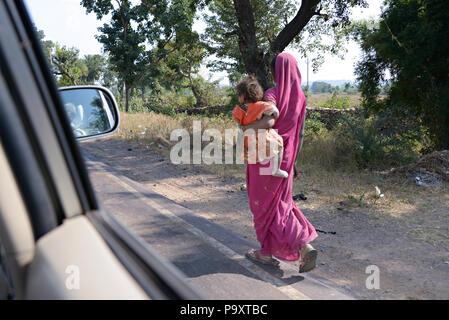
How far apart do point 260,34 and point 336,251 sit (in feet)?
49.0

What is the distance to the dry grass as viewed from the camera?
562 cm

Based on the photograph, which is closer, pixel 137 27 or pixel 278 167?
pixel 278 167

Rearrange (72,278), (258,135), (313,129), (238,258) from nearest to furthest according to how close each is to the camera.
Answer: (72,278), (258,135), (238,258), (313,129)

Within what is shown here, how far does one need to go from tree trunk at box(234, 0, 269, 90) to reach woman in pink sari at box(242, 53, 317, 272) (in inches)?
308

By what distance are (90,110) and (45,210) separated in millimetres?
1172

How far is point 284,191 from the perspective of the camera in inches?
149

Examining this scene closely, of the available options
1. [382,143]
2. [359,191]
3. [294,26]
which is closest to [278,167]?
[359,191]

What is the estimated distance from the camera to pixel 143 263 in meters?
1.14

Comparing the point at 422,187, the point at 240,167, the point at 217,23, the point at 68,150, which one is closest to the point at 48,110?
the point at 68,150

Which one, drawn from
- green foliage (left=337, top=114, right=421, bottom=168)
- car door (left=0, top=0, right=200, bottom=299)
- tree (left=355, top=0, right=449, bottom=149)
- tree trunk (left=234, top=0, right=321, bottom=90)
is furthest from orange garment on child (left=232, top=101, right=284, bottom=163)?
tree trunk (left=234, top=0, right=321, bottom=90)

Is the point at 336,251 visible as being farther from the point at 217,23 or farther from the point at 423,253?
Result: the point at 217,23

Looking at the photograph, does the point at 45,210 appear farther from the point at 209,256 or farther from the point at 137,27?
the point at 137,27

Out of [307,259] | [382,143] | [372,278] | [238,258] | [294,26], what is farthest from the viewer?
[294,26]

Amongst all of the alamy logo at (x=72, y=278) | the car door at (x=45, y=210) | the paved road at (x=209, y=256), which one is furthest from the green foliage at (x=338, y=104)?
the alamy logo at (x=72, y=278)
